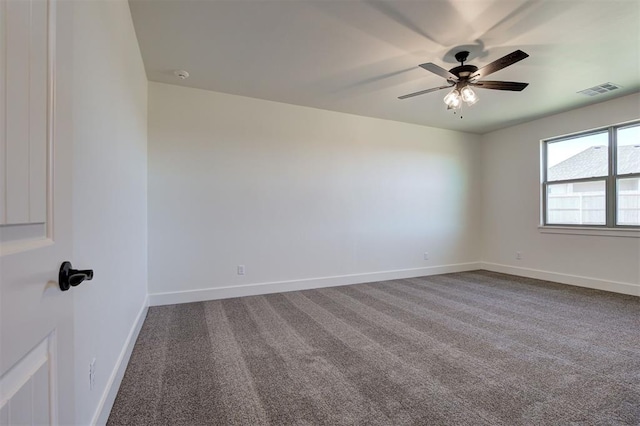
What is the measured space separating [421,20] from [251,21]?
1.40 metres

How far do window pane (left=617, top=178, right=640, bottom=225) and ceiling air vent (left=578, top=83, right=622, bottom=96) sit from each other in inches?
49.9

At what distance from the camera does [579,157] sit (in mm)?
4559

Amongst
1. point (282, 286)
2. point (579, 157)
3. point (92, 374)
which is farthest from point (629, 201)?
point (92, 374)

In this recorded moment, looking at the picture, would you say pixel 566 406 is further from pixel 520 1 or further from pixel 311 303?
pixel 520 1

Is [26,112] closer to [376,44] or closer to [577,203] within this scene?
[376,44]

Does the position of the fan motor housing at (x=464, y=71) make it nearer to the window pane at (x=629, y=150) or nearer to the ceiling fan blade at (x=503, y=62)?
the ceiling fan blade at (x=503, y=62)

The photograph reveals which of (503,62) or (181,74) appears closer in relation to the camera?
(503,62)

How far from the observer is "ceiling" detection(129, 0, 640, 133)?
2285 millimetres

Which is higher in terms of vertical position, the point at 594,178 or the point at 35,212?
the point at 594,178

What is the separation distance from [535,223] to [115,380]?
19.5ft

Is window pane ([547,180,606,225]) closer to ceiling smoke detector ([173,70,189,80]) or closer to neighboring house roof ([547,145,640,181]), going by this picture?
neighboring house roof ([547,145,640,181])

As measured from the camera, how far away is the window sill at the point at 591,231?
12.9 feet

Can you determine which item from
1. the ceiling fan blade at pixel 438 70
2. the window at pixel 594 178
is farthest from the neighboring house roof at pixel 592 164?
the ceiling fan blade at pixel 438 70

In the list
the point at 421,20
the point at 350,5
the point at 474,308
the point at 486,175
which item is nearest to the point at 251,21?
the point at 350,5
